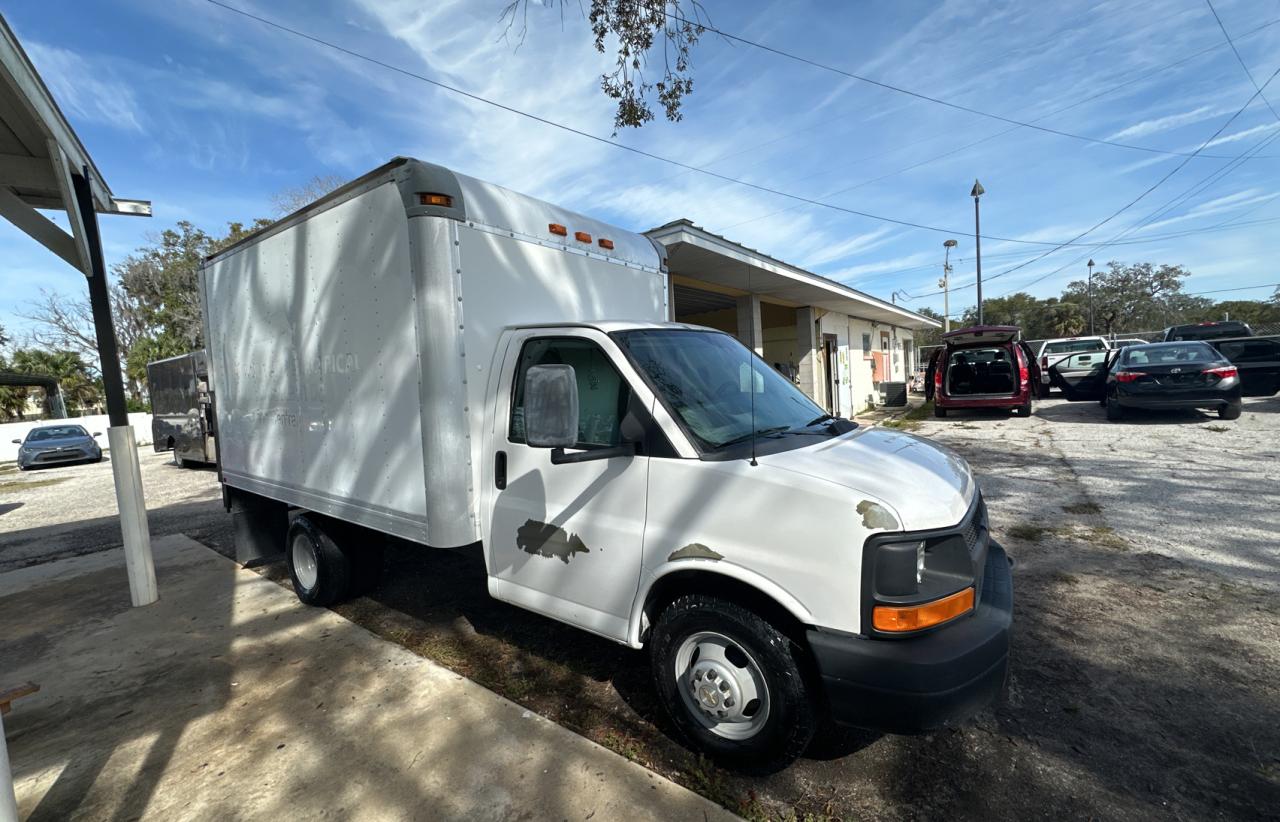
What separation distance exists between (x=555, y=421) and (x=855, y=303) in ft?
55.2

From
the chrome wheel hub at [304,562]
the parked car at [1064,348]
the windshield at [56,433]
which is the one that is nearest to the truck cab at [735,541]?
the chrome wheel hub at [304,562]

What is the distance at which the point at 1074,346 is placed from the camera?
19.3 m

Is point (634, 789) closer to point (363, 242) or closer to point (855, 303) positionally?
point (363, 242)

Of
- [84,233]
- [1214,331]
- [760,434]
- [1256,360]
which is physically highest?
[84,233]

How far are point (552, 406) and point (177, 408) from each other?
56.5ft

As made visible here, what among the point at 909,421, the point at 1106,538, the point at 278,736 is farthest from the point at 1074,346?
the point at 278,736

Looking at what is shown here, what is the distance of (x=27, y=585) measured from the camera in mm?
5844

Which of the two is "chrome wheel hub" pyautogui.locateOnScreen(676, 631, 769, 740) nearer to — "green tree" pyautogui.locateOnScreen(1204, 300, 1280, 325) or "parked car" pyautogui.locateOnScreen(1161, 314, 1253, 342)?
"parked car" pyautogui.locateOnScreen(1161, 314, 1253, 342)

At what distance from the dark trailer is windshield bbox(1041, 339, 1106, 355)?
995 inches

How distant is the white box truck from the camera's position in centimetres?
214

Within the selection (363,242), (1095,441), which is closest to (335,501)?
(363,242)

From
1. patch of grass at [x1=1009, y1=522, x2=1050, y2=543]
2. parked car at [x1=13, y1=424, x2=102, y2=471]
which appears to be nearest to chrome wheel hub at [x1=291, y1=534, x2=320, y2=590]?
patch of grass at [x1=1009, y1=522, x2=1050, y2=543]

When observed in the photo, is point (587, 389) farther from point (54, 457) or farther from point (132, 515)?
point (54, 457)

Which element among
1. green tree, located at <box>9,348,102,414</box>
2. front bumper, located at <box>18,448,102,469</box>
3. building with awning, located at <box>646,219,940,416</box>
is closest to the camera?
building with awning, located at <box>646,219,940,416</box>
